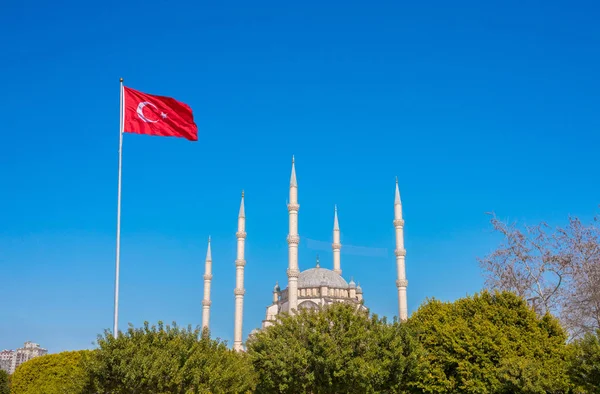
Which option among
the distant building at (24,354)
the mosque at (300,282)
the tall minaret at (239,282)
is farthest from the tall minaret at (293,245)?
the distant building at (24,354)

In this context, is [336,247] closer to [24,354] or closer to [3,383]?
[3,383]

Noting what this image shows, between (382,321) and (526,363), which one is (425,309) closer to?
(382,321)

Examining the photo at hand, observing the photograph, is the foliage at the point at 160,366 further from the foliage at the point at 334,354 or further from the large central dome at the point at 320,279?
the large central dome at the point at 320,279

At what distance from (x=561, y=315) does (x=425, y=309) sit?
13.3 meters

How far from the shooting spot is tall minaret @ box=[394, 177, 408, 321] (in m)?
54.1

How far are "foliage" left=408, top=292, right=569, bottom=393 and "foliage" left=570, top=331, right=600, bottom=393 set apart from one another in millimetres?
1573

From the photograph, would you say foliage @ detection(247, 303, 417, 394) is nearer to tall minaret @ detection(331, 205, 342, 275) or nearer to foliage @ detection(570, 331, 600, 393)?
foliage @ detection(570, 331, 600, 393)

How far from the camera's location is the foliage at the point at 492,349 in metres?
24.7

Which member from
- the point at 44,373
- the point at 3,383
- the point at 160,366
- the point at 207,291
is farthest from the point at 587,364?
the point at 207,291

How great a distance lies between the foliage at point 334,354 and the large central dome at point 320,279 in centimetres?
3852

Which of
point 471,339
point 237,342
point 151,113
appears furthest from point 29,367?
point 471,339

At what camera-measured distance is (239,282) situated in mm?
59344

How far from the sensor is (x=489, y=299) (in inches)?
1153

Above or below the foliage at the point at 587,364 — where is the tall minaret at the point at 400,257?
above
